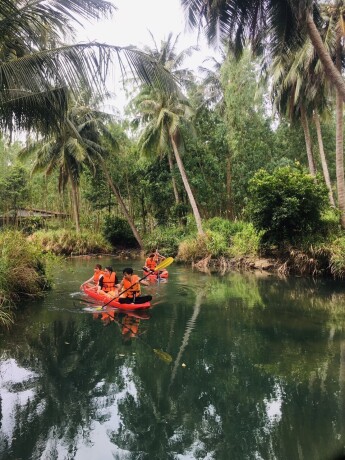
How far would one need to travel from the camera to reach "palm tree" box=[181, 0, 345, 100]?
1198cm

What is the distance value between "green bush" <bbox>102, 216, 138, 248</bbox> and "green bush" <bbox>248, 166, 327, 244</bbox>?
49.4 feet

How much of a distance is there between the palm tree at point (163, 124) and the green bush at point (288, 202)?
235 inches

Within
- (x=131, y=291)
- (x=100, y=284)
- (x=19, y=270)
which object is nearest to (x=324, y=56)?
(x=131, y=291)

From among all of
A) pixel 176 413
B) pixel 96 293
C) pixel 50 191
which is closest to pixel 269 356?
pixel 176 413

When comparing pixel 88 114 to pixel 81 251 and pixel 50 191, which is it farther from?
pixel 50 191

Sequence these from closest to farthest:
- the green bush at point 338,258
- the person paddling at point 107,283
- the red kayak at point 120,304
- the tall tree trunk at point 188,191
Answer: the red kayak at point 120,304 < the person paddling at point 107,283 < the green bush at point 338,258 < the tall tree trunk at point 188,191

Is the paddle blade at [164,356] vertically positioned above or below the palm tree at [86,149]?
below

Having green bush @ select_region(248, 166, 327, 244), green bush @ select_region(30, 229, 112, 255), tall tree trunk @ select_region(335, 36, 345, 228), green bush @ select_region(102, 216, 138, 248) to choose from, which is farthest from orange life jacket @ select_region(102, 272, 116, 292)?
green bush @ select_region(102, 216, 138, 248)

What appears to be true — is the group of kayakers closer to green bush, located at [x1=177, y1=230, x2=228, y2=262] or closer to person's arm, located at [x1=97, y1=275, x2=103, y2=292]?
person's arm, located at [x1=97, y1=275, x2=103, y2=292]

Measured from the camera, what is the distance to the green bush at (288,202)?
1686 cm

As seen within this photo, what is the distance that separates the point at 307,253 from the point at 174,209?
518 inches

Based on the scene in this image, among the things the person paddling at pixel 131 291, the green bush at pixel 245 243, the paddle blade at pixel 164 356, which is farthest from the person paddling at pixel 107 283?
the green bush at pixel 245 243

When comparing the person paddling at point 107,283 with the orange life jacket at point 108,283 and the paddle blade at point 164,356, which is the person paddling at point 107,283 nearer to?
the orange life jacket at point 108,283

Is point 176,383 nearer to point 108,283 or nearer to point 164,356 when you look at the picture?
point 164,356
